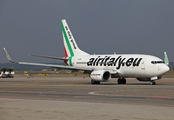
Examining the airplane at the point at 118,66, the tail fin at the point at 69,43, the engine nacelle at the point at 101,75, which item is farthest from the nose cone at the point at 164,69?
the tail fin at the point at 69,43

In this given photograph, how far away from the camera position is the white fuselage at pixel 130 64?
134 ft

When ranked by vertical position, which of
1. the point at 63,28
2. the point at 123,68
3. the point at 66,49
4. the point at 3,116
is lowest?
the point at 3,116

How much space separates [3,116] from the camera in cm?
1232

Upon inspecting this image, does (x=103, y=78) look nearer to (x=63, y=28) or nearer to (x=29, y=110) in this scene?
(x=63, y=28)

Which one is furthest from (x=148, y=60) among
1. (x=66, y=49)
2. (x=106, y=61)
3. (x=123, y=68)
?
(x=66, y=49)

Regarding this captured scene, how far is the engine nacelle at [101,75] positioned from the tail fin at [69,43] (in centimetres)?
1016

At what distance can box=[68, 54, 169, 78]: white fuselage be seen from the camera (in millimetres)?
40844

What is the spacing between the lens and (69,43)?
5450cm

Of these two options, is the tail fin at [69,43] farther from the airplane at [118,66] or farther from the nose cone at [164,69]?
the nose cone at [164,69]

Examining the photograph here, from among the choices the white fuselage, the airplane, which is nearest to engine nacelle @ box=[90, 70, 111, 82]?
the airplane

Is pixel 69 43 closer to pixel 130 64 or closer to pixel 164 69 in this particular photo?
pixel 130 64

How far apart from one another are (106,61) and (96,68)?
2281 millimetres

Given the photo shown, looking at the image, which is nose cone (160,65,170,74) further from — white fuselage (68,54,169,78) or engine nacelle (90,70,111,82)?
engine nacelle (90,70,111,82)

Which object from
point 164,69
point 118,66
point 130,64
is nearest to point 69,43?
point 118,66
